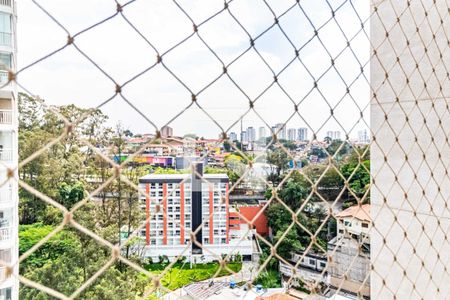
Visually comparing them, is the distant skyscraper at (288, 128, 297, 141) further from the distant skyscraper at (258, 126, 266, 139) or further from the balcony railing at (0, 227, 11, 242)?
the balcony railing at (0, 227, 11, 242)

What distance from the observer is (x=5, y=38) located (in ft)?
1.84

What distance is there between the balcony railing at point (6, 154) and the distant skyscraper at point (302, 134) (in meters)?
0.42

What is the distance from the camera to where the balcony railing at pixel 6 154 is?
0.47 m

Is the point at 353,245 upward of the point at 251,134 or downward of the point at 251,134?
downward

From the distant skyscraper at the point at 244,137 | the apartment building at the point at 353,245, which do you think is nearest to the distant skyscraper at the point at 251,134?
the distant skyscraper at the point at 244,137

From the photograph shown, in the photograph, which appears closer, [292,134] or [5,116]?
[5,116]

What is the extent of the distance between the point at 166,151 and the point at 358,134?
1.18 feet

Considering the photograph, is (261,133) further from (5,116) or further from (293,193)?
(5,116)

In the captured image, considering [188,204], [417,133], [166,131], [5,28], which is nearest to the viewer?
[166,131]

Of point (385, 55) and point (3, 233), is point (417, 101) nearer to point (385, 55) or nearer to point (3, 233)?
point (385, 55)

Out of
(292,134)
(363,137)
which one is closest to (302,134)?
(292,134)

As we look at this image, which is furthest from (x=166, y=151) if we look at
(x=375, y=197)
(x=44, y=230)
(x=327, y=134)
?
(x=375, y=197)

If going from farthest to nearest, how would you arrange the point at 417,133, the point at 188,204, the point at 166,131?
the point at 417,133
the point at 188,204
the point at 166,131

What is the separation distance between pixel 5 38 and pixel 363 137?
0.62m
